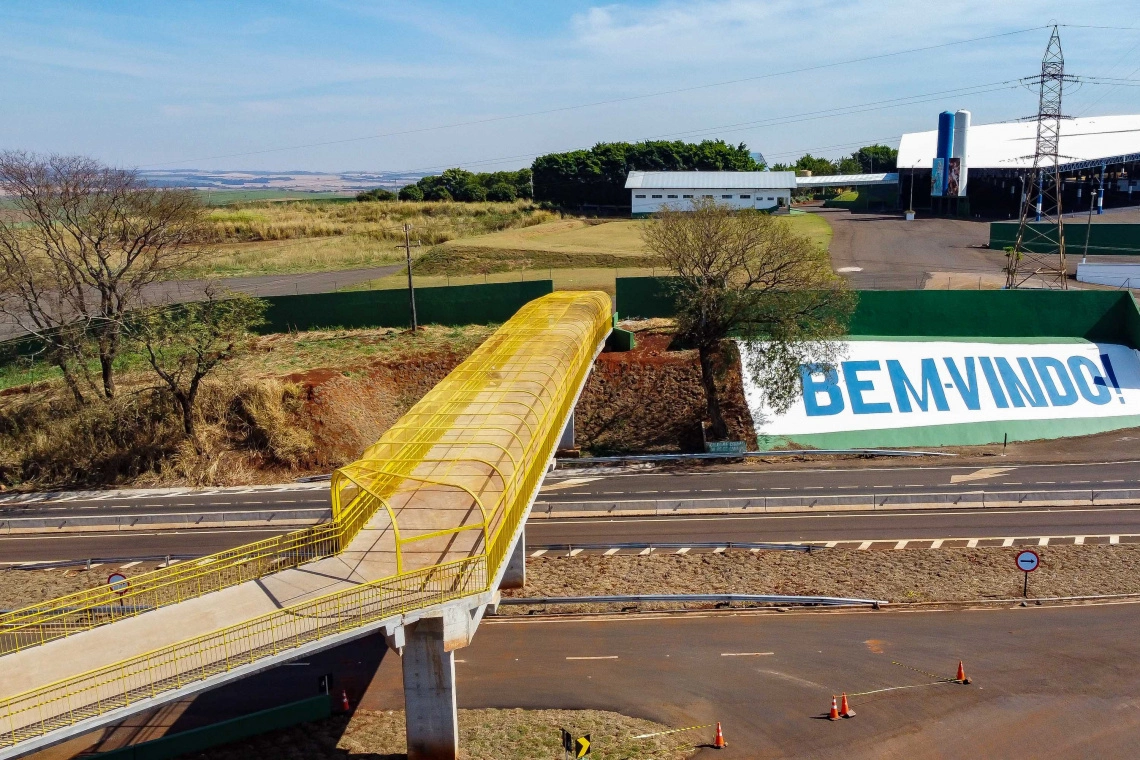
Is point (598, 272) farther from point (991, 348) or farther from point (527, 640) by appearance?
point (527, 640)

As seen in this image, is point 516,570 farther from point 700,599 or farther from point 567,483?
point 567,483

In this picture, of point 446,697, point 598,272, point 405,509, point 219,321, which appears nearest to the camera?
point 446,697

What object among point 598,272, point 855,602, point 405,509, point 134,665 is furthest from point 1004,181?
point 134,665

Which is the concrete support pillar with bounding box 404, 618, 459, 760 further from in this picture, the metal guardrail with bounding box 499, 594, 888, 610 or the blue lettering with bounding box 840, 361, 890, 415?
the blue lettering with bounding box 840, 361, 890, 415

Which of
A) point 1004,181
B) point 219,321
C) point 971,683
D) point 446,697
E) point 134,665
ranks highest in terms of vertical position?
point 1004,181

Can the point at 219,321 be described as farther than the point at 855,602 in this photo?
Yes

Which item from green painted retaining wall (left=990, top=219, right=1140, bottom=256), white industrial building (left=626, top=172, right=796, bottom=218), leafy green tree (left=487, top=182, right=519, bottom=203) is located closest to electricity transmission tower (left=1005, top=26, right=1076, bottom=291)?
green painted retaining wall (left=990, top=219, right=1140, bottom=256)

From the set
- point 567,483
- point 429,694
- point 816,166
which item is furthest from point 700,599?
point 816,166
